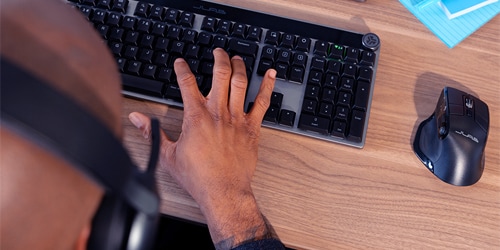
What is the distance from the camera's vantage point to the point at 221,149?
65 cm

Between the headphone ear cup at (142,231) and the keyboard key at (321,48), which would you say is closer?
the headphone ear cup at (142,231)

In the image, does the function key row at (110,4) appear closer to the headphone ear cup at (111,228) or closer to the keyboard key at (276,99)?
the keyboard key at (276,99)

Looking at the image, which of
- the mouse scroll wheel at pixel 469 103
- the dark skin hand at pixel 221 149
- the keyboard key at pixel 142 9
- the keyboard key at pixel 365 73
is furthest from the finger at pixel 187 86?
the mouse scroll wheel at pixel 469 103

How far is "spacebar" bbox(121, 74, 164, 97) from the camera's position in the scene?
2.17 feet

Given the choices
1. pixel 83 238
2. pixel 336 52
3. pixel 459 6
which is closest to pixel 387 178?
pixel 336 52

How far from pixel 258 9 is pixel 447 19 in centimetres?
27

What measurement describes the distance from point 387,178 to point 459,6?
278mm

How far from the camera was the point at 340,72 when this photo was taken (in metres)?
0.67

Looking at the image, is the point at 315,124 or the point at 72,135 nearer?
the point at 72,135

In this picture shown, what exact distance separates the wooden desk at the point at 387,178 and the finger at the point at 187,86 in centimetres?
3

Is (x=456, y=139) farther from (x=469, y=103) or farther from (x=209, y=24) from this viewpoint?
(x=209, y=24)

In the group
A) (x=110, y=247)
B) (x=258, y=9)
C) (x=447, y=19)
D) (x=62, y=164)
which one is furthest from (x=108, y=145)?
(x=447, y=19)

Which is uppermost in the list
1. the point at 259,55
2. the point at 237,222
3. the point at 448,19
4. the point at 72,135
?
the point at 448,19

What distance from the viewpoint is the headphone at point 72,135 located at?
0.91ft
